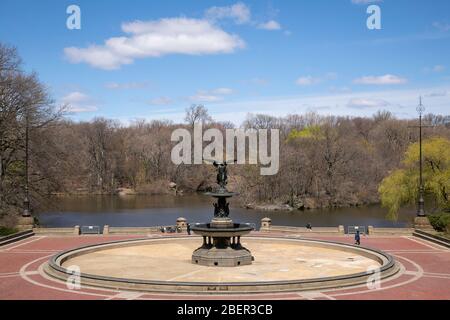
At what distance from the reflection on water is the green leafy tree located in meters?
4.75

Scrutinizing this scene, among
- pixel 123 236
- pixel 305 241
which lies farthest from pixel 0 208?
pixel 305 241

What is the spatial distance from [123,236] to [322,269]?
18.5m

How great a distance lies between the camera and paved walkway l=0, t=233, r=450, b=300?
2367 centimetres

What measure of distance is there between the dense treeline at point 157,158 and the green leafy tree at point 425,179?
640 inches

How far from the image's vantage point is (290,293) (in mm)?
24016

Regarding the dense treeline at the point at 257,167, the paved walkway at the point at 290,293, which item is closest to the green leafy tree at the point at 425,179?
the paved walkway at the point at 290,293

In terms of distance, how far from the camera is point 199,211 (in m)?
79.6

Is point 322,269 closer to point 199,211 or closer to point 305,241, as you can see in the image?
point 305,241

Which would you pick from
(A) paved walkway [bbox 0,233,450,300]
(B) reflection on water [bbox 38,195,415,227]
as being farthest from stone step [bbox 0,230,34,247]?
(B) reflection on water [bbox 38,195,415,227]

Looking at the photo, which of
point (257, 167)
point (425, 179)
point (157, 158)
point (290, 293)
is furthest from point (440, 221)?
point (157, 158)

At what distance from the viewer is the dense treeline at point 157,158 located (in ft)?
168

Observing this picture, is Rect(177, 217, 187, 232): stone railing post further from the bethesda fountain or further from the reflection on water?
the reflection on water

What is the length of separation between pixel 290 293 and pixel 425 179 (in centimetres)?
3400

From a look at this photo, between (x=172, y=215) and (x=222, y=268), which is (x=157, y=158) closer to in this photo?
(x=172, y=215)
